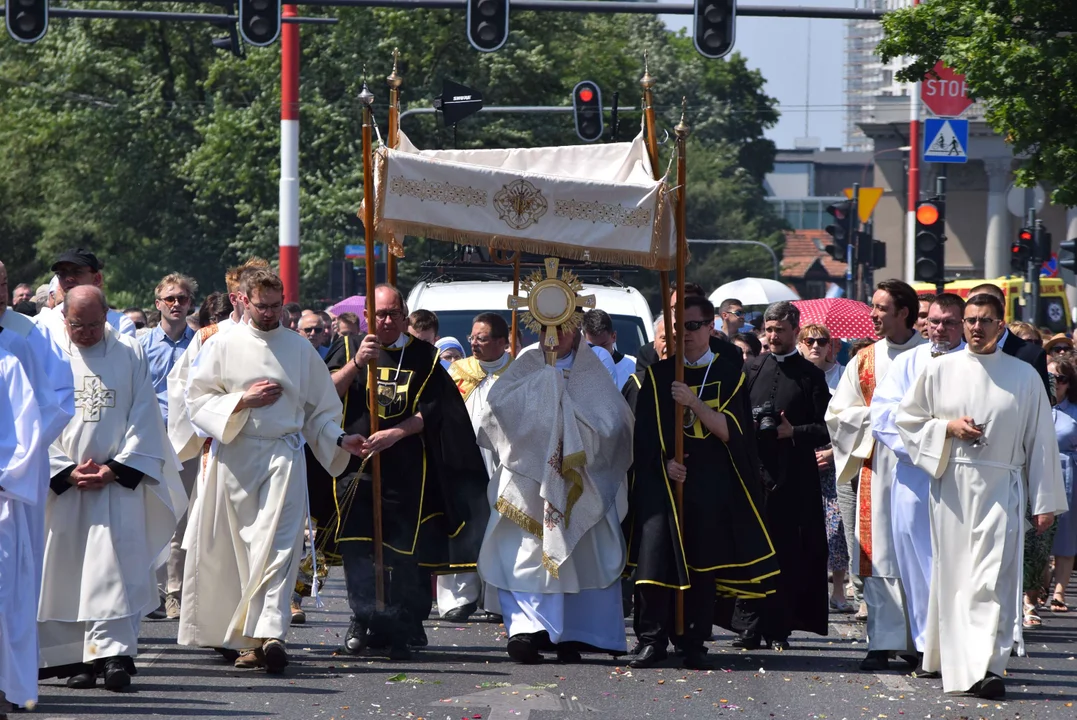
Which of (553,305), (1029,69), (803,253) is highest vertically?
(803,253)

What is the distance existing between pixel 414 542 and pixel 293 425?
104 centimetres

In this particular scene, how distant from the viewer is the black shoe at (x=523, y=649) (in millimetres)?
9234

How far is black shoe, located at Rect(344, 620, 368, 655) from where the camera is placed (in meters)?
9.58

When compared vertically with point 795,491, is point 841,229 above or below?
above

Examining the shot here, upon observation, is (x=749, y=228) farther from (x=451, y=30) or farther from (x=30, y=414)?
(x=30, y=414)

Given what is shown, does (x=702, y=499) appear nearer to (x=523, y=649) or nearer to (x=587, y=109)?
(x=523, y=649)

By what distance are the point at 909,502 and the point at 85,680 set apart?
4104mm

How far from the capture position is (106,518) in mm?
8570

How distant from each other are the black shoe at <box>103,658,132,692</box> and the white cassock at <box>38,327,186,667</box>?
7cm

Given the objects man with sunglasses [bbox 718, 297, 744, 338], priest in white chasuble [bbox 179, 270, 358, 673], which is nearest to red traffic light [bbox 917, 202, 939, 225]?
man with sunglasses [bbox 718, 297, 744, 338]

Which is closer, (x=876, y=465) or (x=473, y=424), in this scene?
(x=876, y=465)

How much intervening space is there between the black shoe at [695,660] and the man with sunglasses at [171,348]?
3.41 meters

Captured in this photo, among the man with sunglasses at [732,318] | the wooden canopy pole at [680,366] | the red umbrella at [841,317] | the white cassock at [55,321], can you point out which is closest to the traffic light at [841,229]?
the red umbrella at [841,317]

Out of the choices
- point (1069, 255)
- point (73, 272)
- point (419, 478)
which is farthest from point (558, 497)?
point (1069, 255)
